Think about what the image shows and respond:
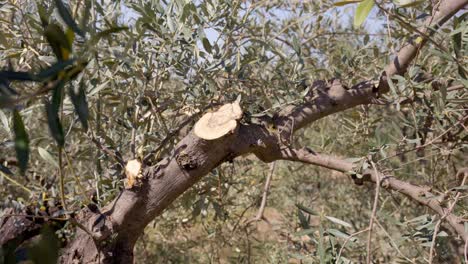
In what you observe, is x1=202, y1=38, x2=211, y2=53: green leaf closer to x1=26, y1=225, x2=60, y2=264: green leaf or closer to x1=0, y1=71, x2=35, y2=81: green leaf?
x1=0, y1=71, x2=35, y2=81: green leaf

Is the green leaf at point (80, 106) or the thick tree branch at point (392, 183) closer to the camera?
the green leaf at point (80, 106)

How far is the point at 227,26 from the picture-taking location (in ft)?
5.99

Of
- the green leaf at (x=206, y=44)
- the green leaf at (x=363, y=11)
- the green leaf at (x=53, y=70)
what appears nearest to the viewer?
the green leaf at (x=53, y=70)

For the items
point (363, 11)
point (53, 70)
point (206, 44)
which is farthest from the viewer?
point (206, 44)

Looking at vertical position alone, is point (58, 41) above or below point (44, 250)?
above

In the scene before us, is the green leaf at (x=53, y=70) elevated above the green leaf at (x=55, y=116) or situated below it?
above

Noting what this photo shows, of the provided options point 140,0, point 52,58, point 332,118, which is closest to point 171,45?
point 140,0

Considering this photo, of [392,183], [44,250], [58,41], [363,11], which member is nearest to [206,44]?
[363,11]

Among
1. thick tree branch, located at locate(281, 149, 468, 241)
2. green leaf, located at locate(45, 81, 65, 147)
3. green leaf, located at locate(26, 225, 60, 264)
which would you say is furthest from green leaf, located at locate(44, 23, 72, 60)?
thick tree branch, located at locate(281, 149, 468, 241)

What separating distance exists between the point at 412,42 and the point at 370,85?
0.66 ft

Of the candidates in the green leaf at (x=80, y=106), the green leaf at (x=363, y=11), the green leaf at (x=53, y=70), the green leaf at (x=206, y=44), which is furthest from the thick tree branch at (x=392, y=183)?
the green leaf at (x=53, y=70)

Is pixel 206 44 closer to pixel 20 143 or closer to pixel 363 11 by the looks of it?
pixel 363 11

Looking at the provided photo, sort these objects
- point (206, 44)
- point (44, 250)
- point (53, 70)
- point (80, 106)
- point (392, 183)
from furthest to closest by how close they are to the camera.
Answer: point (392, 183) < point (206, 44) < point (80, 106) < point (53, 70) < point (44, 250)

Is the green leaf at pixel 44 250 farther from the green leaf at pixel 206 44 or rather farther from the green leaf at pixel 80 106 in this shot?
the green leaf at pixel 206 44
